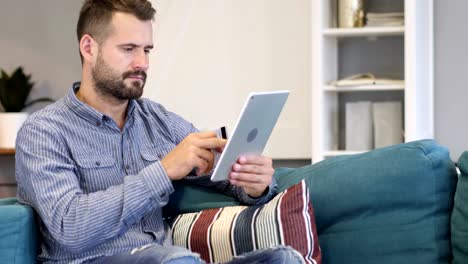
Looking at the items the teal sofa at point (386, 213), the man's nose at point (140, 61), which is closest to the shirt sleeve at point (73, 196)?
the teal sofa at point (386, 213)

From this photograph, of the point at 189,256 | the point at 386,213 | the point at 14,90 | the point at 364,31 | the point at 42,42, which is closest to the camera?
the point at 189,256

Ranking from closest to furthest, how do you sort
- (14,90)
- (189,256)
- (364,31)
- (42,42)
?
(189,256) → (364,31) → (14,90) → (42,42)

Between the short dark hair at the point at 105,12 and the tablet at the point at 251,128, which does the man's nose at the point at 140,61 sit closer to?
the short dark hair at the point at 105,12

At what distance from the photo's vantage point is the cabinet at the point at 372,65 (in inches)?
136

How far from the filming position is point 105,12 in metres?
2.30

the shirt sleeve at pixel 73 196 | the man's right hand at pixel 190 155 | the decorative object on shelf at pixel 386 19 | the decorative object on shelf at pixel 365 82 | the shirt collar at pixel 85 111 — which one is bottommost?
the shirt sleeve at pixel 73 196

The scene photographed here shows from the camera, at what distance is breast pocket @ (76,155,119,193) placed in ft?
7.06

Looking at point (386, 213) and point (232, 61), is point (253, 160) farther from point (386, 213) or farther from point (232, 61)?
point (232, 61)

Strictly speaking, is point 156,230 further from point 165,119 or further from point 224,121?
point 224,121

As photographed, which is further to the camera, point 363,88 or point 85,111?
point 363,88

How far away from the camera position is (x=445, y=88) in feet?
12.5

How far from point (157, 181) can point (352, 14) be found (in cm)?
182

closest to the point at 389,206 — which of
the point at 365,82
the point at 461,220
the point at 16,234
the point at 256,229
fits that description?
the point at 461,220

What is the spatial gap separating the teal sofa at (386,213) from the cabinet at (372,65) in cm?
130
